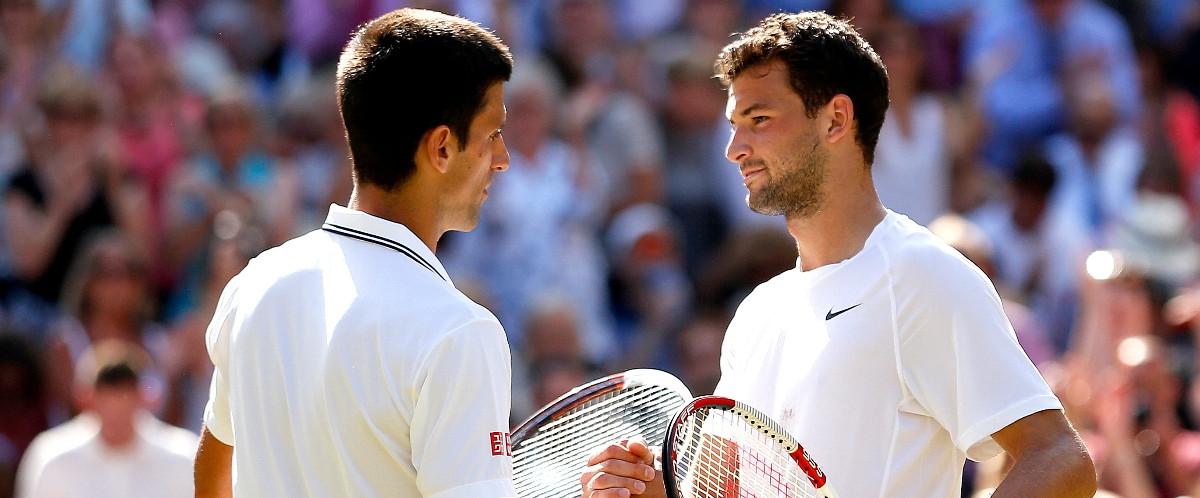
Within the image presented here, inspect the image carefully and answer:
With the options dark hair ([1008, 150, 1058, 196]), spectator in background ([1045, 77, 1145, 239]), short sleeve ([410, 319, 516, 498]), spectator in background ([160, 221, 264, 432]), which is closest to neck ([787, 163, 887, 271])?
short sleeve ([410, 319, 516, 498])

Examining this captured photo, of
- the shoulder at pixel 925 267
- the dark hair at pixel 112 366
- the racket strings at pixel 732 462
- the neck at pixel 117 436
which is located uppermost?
the shoulder at pixel 925 267

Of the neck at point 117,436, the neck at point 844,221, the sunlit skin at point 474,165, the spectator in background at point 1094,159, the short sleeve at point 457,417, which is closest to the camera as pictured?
the short sleeve at point 457,417

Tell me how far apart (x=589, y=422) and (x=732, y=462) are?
0.39 m

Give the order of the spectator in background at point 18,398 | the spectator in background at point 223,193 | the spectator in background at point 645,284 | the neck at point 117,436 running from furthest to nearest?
the spectator in background at point 645,284, the spectator in background at point 223,193, the spectator in background at point 18,398, the neck at point 117,436

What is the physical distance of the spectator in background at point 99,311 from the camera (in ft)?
27.3

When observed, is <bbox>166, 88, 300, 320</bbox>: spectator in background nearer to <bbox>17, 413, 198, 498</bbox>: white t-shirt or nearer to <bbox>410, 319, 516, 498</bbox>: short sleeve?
<bbox>17, 413, 198, 498</bbox>: white t-shirt

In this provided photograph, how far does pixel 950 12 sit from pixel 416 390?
8285 mm

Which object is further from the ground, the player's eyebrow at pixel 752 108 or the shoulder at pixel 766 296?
the player's eyebrow at pixel 752 108

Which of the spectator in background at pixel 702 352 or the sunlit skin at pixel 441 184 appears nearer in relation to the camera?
the sunlit skin at pixel 441 184

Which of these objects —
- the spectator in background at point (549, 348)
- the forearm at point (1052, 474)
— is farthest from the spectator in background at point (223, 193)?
the forearm at point (1052, 474)

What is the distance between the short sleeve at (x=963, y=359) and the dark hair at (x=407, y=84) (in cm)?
100

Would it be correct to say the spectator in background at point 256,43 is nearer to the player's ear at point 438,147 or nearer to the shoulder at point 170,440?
the shoulder at point 170,440

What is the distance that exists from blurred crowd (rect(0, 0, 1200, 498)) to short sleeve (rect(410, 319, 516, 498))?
4.50 meters

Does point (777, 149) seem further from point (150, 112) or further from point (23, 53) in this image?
point (23, 53)
